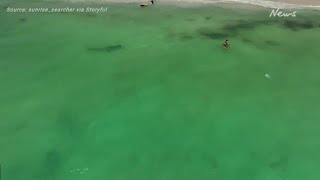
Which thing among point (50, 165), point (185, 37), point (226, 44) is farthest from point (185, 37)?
point (50, 165)

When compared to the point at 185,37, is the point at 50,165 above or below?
below

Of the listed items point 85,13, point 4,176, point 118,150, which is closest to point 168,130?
point 118,150

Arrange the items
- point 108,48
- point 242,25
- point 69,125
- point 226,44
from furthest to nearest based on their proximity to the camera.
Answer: point 242,25 → point 108,48 → point 226,44 → point 69,125

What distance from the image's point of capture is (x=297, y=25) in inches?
702

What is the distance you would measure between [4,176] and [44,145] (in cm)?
151

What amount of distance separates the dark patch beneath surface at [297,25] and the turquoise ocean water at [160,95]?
0.09 meters

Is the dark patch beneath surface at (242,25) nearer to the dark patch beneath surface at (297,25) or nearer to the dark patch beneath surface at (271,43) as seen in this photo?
the dark patch beneath surface at (297,25)

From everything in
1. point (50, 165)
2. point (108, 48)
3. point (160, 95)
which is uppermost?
point (108, 48)

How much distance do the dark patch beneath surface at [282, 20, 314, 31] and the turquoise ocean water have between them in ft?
0.28

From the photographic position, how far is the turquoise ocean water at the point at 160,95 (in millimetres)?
10594

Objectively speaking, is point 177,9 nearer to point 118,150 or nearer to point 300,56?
point 300,56

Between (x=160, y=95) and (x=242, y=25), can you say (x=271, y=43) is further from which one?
(x=160, y=95)

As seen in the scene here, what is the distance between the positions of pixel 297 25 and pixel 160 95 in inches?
318

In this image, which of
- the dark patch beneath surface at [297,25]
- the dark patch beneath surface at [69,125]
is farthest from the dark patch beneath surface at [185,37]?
the dark patch beneath surface at [69,125]
